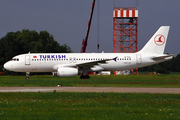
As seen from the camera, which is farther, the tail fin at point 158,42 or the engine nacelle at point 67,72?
the tail fin at point 158,42

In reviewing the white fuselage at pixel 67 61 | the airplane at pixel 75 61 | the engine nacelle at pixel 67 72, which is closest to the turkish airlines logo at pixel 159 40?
the airplane at pixel 75 61

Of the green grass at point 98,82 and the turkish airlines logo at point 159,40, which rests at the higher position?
the turkish airlines logo at point 159,40

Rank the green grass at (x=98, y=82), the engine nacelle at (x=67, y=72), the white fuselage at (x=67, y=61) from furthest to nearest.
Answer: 1. the white fuselage at (x=67, y=61)
2. the engine nacelle at (x=67, y=72)
3. the green grass at (x=98, y=82)

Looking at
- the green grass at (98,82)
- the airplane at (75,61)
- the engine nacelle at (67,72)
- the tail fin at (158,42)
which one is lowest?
the green grass at (98,82)

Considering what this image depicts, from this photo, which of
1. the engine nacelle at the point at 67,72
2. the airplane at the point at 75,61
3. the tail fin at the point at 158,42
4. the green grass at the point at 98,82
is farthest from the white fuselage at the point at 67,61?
the green grass at the point at 98,82

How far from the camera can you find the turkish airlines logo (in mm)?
38188

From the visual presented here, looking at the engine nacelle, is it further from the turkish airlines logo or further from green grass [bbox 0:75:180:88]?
the turkish airlines logo

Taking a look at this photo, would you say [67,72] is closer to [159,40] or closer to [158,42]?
[158,42]

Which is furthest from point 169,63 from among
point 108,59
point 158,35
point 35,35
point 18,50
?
point 108,59

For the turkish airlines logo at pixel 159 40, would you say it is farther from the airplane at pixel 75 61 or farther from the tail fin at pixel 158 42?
the airplane at pixel 75 61

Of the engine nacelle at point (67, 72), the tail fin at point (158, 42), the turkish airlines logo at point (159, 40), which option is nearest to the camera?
the engine nacelle at point (67, 72)

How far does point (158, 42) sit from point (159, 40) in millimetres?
318

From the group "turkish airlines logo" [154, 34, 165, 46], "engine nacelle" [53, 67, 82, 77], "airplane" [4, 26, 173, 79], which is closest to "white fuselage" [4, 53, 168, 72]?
"airplane" [4, 26, 173, 79]

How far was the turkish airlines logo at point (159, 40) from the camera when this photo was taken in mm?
38188
